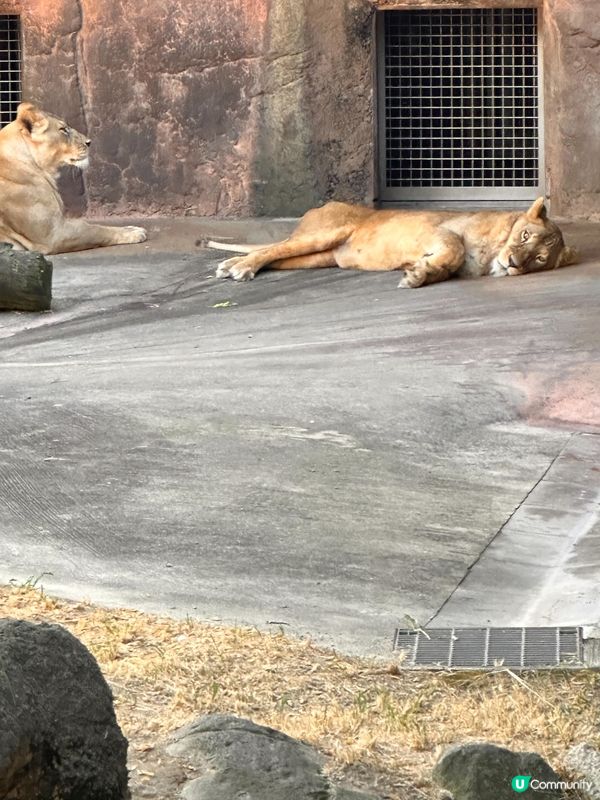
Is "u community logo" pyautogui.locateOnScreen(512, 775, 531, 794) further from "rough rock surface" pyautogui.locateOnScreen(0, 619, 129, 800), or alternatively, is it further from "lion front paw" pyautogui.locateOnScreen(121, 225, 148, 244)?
"lion front paw" pyautogui.locateOnScreen(121, 225, 148, 244)

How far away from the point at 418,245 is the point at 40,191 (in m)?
2.95

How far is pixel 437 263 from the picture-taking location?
10602 mm

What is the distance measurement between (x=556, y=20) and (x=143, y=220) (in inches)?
140

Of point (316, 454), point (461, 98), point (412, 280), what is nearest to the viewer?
point (316, 454)

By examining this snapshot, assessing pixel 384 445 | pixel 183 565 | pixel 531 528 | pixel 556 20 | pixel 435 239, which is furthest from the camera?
pixel 556 20

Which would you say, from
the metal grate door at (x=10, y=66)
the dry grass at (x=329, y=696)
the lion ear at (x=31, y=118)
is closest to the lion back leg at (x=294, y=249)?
the lion ear at (x=31, y=118)

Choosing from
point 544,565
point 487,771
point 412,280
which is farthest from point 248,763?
point 412,280

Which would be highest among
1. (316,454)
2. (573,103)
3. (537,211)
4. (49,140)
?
(573,103)

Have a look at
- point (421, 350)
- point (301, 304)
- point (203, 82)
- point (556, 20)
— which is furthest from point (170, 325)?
point (556, 20)

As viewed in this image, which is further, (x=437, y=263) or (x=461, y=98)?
(x=461, y=98)

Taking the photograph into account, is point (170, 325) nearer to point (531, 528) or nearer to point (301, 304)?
point (301, 304)

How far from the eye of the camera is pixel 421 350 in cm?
868

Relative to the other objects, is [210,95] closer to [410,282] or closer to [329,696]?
[410,282]

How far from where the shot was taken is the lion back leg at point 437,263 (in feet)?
34.6
